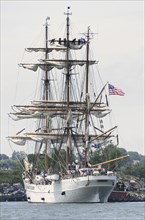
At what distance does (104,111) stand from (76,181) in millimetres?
16790

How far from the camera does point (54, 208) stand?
16725cm

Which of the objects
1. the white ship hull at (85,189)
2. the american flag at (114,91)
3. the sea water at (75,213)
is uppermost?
the american flag at (114,91)

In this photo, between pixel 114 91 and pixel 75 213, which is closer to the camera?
pixel 75 213

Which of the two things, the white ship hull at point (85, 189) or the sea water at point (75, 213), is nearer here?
the sea water at point (75, 213)

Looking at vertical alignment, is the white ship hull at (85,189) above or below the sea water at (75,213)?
above

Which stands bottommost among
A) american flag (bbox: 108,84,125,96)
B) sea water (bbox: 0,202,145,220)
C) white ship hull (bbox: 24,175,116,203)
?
sea water (bbox: 0,202,145,220)

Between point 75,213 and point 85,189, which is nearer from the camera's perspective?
point 75,213

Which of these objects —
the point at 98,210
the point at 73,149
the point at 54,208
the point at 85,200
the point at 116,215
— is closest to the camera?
the point at 116,215

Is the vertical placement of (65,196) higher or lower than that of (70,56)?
lower

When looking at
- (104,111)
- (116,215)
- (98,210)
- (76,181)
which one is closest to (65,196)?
(76,181)

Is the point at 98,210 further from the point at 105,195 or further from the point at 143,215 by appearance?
the point at 105,195

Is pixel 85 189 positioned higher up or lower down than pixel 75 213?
higher up

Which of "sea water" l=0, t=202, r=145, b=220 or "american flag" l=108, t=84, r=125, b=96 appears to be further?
"american flag" l=108, t=84, r=125, b=96

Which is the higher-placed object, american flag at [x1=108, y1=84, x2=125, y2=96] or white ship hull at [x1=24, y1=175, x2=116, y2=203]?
american flag at [x1=108, y1=84, x2=125, y2=96]
